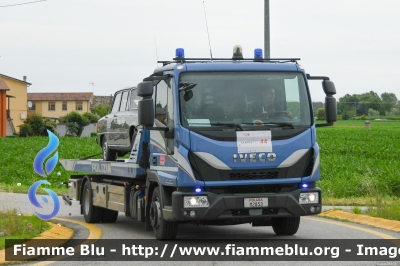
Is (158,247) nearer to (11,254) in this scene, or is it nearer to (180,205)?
(180,205)

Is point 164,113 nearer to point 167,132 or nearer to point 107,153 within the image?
point 167,132

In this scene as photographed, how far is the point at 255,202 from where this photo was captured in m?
11.8

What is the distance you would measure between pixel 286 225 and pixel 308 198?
51.6 inches

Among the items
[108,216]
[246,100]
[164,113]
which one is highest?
[246,100]

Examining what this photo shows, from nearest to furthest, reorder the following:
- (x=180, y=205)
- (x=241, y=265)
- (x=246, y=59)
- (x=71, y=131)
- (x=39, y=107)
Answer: (x=241, y=265) < (x=180, y=205) < (x=246, y=59) < (x=71, y=131) < (x=39, y=107)

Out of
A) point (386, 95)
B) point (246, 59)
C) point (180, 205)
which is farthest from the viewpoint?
point (386, 95)

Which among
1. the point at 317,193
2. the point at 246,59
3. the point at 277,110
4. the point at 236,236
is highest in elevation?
the point at 246,59

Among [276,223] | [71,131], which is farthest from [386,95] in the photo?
[276,223]

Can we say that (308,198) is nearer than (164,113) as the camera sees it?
Yes

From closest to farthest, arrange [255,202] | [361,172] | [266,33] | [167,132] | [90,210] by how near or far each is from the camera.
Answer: [255,202] → [167,132] → [90,210] → [266,33] → [361,172]

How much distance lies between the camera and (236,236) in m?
13.5

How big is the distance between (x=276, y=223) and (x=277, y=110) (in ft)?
7.56

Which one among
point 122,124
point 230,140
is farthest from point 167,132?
point 122,124

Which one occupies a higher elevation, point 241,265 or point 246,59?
point 246,59
